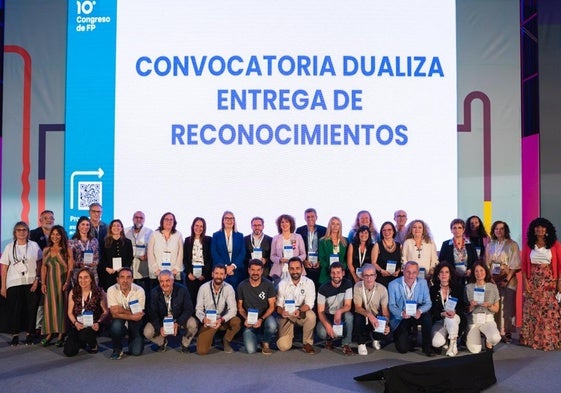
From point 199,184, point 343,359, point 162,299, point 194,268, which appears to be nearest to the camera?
point 343,359

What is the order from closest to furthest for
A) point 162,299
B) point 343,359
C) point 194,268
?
Answer: point 343,359
point 162,299
point 194,268

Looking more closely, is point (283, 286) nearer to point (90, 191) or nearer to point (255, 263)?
point (255, 263)

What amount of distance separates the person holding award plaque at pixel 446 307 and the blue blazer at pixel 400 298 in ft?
0.55

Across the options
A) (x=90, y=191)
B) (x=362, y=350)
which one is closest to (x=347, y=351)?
(x=362, y=350)

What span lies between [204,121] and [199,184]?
69 centimetres

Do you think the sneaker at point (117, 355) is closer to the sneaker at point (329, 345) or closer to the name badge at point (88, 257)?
the name badge at point (88, 257)

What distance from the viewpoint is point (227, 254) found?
5848 millimetres

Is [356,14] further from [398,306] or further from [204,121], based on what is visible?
[398,306]

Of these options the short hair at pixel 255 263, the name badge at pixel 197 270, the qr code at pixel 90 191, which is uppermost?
the qr code at pixel 90 191

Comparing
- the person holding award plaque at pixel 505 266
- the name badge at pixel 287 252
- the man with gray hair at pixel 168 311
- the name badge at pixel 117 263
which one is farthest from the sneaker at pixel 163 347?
the person holding award plaque at pixel 505 266

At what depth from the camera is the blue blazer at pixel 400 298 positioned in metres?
5.36

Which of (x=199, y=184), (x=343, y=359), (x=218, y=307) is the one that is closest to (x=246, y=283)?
(x=218, y=307)

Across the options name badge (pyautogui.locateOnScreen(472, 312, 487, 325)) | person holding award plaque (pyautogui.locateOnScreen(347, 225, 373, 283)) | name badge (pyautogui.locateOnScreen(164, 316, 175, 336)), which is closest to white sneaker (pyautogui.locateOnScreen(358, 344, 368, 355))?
person holding award plaque (pyautogui.locateOnScreen(347, 225, 373, 283))

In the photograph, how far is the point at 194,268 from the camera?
5.85m
